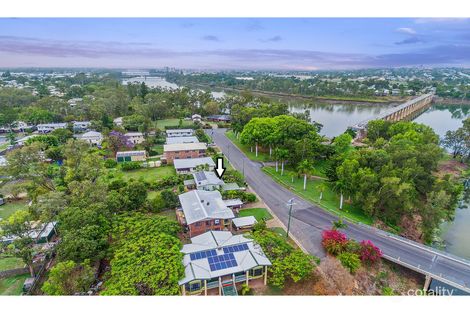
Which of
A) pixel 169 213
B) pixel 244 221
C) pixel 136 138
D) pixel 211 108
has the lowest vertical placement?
pixel 169 213

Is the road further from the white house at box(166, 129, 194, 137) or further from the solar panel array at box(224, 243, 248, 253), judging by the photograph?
the white house at box(166, 129, 194, 137)

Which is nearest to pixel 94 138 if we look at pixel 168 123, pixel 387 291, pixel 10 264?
pixel 168 123

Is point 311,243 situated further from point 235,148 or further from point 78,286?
point 235,148

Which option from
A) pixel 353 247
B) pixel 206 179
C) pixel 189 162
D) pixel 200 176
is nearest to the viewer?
pixel 353 247

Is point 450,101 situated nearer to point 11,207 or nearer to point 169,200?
point 169,200

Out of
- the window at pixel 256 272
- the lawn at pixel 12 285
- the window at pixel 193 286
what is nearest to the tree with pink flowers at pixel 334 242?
the window at pixel 256 272

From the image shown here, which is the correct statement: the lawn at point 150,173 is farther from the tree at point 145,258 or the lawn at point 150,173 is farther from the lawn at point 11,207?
the tree at point 145,258

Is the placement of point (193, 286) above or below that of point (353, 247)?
below
